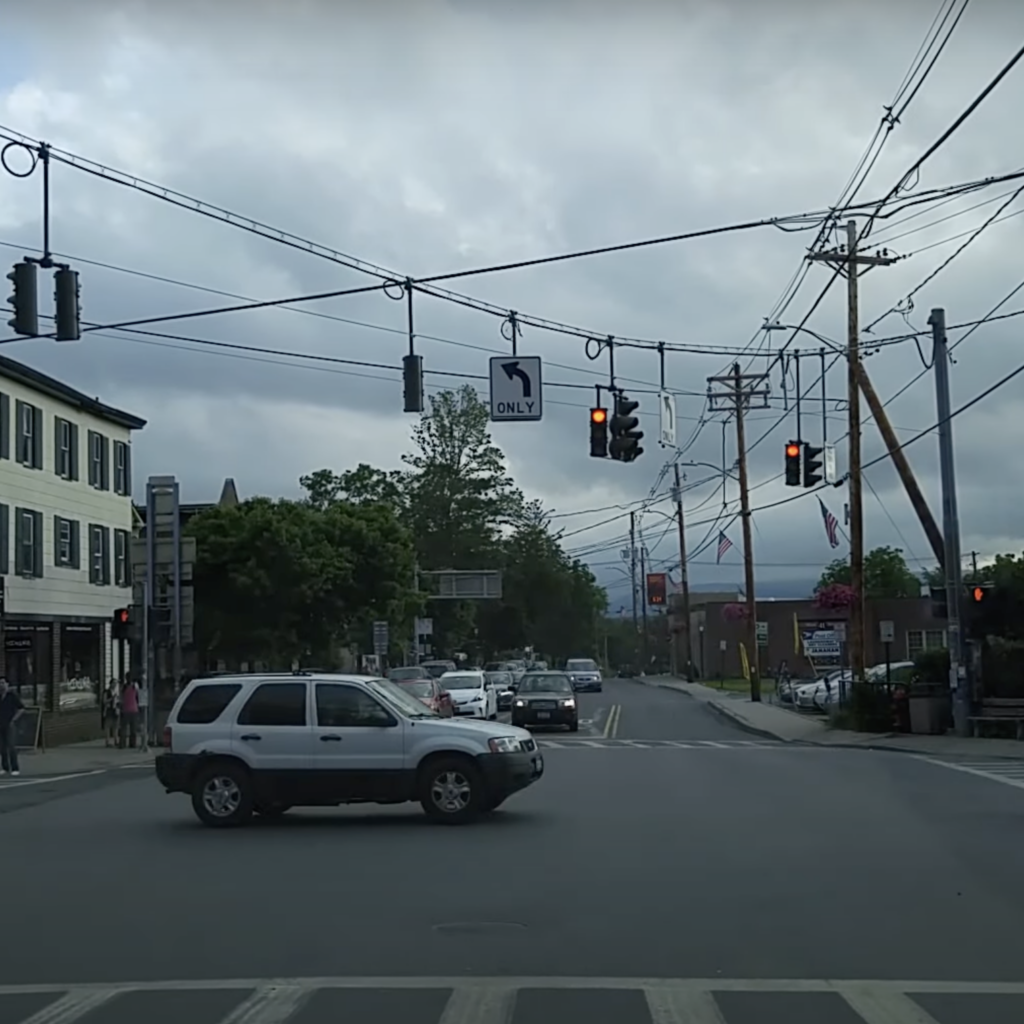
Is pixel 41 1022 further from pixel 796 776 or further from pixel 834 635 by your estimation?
A: pixel 834 635

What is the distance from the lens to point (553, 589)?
348 ft

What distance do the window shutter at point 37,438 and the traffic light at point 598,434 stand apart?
743 inches

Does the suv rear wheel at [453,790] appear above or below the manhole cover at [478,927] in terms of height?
above

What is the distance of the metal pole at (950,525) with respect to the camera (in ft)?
110

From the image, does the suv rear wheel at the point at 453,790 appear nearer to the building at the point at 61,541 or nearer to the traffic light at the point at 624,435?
the traffic light at the point at 624,435

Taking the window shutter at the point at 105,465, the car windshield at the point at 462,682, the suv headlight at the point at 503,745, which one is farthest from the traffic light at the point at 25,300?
the car windshield at the point at 462,682

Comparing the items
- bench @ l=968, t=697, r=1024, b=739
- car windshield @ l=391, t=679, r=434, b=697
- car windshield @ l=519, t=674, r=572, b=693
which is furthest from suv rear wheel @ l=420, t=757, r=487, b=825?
car windshield @ l=519, t=674, r=572, b=693

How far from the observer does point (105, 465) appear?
43625 millimetres

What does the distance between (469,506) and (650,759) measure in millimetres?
63065

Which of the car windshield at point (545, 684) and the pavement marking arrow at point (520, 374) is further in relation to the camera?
the car windshield at point (545, 684)

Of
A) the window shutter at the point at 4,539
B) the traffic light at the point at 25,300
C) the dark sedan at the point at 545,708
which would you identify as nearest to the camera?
the traffic light at the point at 25,300

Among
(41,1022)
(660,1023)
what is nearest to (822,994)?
(660,1023)

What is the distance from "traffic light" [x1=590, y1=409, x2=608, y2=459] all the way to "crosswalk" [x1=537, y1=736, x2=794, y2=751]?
Result: 32.1ft

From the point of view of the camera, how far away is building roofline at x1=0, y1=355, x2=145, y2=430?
36.3m
